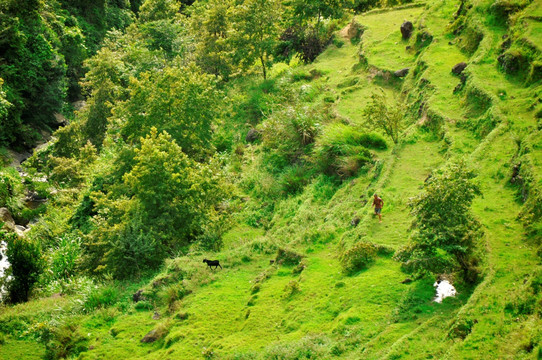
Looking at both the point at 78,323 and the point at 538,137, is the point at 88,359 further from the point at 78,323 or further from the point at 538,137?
the point at 538,137

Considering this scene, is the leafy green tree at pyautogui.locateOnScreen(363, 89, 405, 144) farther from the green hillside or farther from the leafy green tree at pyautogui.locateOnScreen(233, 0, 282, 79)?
the leafy green tree at pyautogui.locateOnScreen(233, 0, 282, 79)

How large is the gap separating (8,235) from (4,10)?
793 inches

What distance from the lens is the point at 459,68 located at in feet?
59.9

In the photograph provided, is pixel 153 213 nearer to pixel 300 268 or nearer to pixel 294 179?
pixel 294 179

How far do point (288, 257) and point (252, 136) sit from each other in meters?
11.8

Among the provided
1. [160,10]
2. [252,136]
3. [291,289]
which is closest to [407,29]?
[252,136]

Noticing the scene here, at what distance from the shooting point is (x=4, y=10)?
112 feet

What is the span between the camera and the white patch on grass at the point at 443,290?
9.24 meters

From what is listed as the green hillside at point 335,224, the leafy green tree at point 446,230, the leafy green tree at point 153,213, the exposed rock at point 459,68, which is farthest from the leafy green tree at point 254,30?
the leafy green tree at point 446,230

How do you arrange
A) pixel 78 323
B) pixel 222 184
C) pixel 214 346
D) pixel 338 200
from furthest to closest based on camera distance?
pixel 222 184 → pixel 338 200 → pixel 78 323 → pixel 214 346

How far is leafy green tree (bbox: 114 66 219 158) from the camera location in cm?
2208

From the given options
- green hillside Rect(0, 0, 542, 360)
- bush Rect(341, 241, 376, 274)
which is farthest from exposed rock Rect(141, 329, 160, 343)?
bush Rect(341, 241, 376, 274)

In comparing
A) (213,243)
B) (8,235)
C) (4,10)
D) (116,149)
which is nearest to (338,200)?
(213,243)

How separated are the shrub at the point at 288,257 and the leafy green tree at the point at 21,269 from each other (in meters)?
9.48
